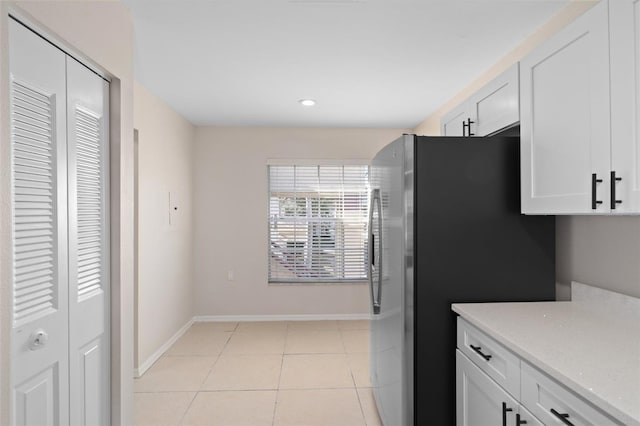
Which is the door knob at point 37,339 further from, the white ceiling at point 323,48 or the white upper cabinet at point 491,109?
the white upper cabinet at point 491,109

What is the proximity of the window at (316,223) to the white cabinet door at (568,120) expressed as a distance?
123 inches

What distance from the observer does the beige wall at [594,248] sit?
Answer: 169cm

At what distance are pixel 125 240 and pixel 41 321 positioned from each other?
26.6 inches

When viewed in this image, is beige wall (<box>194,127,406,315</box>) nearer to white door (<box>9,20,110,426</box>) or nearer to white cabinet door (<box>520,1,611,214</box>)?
white door (<box>9,20,110,426</box>)

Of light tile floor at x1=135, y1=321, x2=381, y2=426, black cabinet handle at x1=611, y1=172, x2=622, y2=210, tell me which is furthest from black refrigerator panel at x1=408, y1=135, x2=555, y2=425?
light tile floor at x1=135, y1=321, x2=381, y2=426

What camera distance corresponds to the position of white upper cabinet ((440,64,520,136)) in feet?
6.61

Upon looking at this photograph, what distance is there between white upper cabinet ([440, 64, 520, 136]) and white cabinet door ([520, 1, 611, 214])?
0.32 feet

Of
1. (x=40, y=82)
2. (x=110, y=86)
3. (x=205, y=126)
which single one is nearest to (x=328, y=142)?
(x=205, y=126)

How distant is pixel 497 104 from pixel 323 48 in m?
1.15

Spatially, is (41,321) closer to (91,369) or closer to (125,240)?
(91,369)

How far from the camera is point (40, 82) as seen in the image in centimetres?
149

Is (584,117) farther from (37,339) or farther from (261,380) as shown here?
(261,380)

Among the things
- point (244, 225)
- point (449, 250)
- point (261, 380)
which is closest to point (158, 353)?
point (261, 380)

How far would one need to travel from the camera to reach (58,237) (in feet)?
5.23
